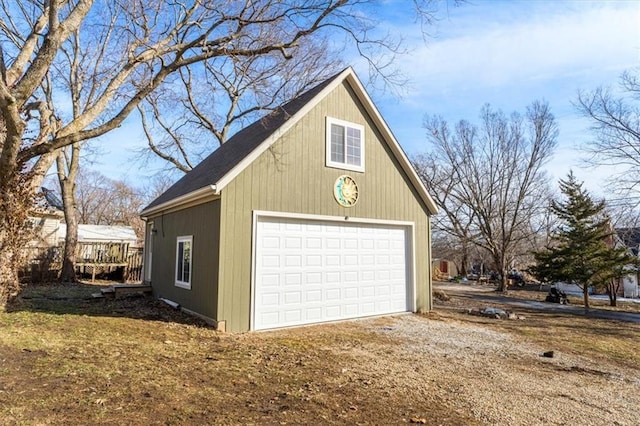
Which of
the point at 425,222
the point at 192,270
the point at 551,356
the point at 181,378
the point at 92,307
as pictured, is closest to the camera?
the point at 181,378

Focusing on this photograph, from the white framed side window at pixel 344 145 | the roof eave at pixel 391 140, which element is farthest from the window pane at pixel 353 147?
the roof eave at pixel 391 140

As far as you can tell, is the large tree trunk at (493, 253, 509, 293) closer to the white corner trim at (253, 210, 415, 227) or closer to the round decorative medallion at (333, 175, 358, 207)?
the white corner trim at (253, 210, 415, 227)

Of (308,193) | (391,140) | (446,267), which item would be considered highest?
(391,140)

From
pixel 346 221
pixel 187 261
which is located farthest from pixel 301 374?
pixel 187 261

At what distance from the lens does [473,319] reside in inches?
424

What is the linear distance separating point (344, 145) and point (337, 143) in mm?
188

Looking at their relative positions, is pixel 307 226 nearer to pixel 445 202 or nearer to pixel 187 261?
pixel 187 261

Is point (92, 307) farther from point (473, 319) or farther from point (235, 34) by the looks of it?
point (473, 319)

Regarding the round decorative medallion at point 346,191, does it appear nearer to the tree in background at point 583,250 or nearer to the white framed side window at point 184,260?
the white framed side window at point 184,260

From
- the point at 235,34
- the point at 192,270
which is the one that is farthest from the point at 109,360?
the point at 235,34

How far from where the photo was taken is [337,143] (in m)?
9.77

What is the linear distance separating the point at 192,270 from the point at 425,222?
6.51m

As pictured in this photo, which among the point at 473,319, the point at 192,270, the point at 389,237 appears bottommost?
the point at 473,319

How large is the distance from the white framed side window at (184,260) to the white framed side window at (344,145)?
393 cm
